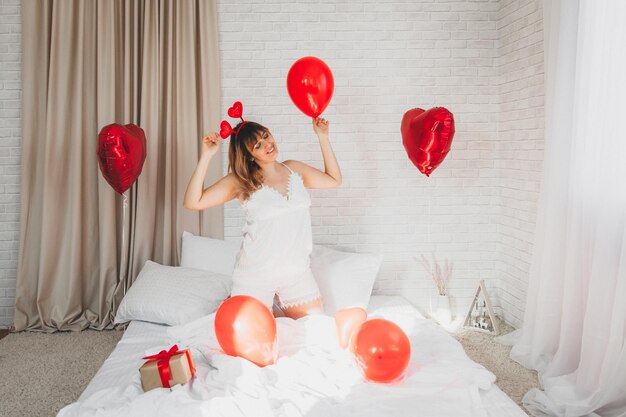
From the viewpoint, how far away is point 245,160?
8.98ft

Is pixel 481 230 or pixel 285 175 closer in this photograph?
pixel 285 175

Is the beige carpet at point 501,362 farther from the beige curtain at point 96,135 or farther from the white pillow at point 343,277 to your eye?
the beige curtain at point 96,135

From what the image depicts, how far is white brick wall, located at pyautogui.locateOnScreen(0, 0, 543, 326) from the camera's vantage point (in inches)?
142

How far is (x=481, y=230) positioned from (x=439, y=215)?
1.00 feet

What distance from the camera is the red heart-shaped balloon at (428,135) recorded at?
2.94 meters

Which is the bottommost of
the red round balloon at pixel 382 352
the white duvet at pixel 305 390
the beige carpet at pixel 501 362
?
the beige carpet at pixel 501 362

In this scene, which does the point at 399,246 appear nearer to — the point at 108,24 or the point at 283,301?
the point at 283,301

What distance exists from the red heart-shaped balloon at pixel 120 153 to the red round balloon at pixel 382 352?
5.65 ft

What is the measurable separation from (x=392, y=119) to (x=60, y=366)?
8.03ft

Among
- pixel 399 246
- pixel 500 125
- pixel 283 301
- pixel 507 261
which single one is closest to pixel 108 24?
pixel 283 301

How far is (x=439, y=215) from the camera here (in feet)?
12.3

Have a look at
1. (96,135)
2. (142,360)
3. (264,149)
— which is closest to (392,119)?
(264,149)

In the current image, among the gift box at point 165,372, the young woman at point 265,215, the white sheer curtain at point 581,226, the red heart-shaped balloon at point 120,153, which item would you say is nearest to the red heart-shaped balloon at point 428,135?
the white sheer curtain at point 581,226

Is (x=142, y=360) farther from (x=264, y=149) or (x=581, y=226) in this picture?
(x=581, y=226)
